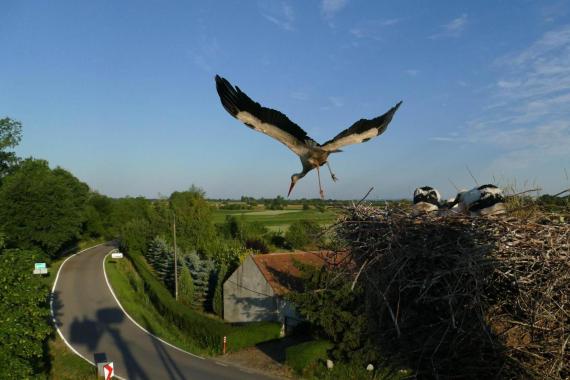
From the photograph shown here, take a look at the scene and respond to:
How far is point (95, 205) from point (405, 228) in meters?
78.6

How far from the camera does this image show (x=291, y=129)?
4.61 meters

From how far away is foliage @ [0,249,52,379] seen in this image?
1321 centimetres

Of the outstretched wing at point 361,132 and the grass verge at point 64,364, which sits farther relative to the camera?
the grass verge at point 64,364

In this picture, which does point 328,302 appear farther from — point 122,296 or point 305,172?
point 122,296

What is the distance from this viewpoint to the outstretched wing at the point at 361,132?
441 centimetres

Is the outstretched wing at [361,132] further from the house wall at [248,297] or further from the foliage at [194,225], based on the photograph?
the foliage at [194,225]

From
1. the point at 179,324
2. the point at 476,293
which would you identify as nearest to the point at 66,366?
the point at 179,324

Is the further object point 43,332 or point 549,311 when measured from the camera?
point 43,332

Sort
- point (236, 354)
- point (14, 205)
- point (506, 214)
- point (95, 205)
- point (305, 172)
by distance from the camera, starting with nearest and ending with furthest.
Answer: point (506, 214), point (305, 172), point (236, 354), point (14, 205), point (95, 205)

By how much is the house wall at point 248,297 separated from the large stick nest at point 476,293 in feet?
69.1

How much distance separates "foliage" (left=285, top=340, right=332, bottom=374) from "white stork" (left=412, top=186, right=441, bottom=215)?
13.8m

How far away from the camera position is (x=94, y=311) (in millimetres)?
27375

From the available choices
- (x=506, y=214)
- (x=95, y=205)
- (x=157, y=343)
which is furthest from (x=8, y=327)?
(x=95, y=205)

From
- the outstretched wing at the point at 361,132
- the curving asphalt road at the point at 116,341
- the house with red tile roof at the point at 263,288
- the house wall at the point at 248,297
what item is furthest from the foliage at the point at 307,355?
the outstretched wing at the point at 361,132
